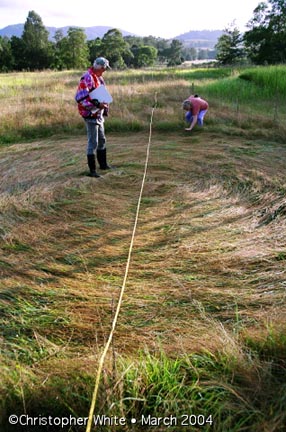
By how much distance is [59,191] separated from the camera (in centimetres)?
400

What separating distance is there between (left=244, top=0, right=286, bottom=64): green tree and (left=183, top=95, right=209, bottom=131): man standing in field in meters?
26.1

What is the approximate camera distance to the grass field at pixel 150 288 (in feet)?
4.64

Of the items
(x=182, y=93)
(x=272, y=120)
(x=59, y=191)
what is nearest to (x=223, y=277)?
(x=59, y=191)

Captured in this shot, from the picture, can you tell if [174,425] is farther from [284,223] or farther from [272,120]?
[272,120]

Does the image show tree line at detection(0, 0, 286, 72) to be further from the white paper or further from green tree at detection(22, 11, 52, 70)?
the white paper

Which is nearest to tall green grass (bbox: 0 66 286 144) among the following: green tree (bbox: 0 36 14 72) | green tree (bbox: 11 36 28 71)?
green tree (bbox: 0 36 14 72)

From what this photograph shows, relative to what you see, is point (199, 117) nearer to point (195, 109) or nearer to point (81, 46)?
point (195, 109)

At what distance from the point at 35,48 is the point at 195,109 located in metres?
37.1

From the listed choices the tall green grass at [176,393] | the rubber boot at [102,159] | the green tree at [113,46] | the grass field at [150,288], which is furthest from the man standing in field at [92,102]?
the green tree at [113,46]

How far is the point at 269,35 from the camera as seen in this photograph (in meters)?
29.9

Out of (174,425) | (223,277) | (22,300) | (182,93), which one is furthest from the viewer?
(182,93)

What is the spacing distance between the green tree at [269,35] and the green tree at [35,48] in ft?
74.1

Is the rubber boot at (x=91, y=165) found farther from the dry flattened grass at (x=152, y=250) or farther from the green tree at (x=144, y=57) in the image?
the green tree at (x=144, y=57)

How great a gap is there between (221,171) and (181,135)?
7.36ft
